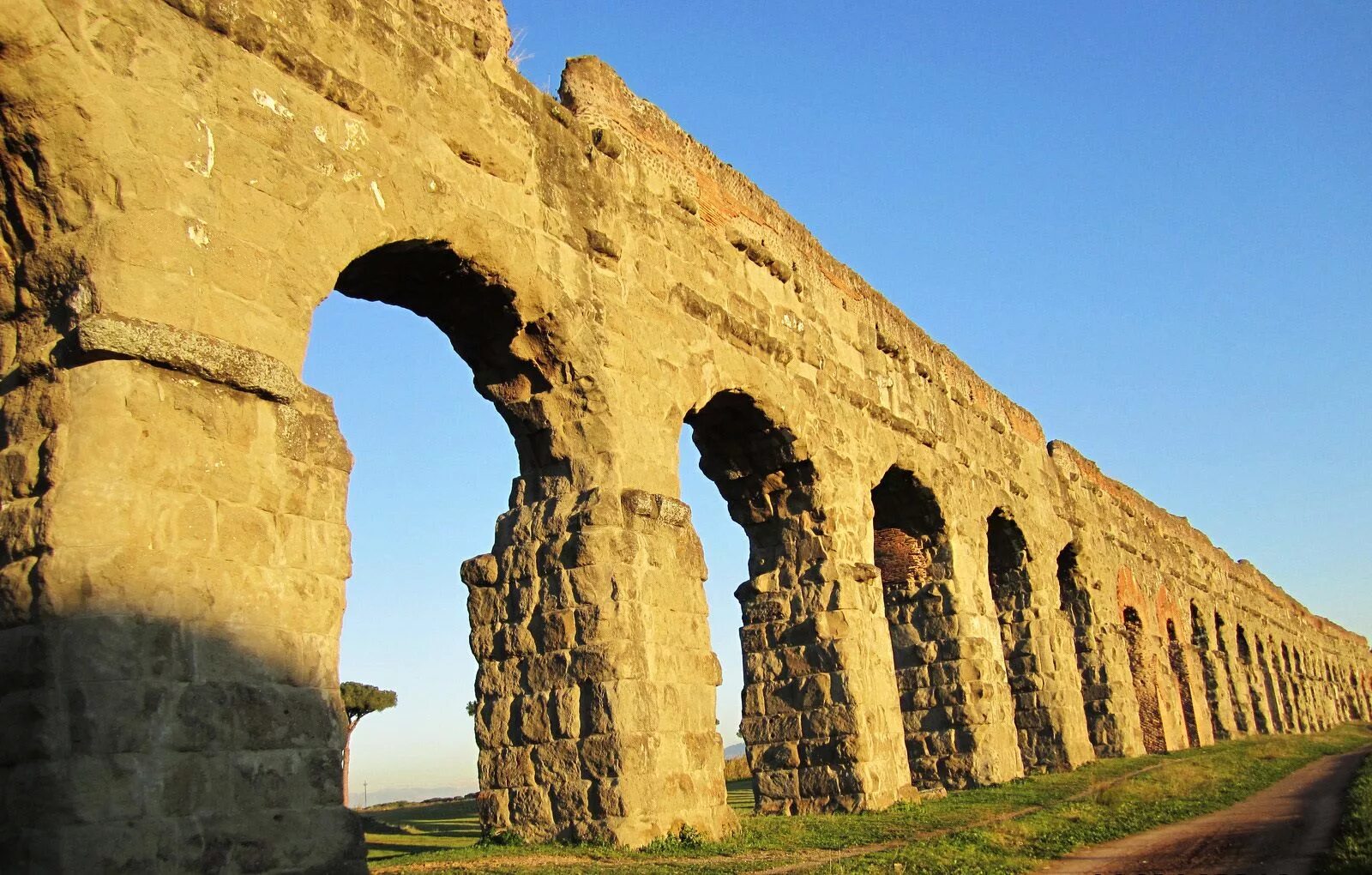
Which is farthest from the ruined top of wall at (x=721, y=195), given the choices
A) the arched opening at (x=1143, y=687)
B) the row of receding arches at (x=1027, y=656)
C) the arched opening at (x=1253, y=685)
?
the arched opening at (x=1253, y=685)

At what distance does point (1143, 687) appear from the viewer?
2092 cm

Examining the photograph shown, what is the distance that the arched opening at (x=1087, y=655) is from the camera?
1795 centimetres

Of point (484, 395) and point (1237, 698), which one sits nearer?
point (484, 395)

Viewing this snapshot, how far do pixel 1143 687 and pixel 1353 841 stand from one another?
1561 cm

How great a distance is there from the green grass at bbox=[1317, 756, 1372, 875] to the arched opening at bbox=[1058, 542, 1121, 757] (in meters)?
8.57

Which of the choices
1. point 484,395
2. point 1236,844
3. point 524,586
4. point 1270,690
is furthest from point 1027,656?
point 1270,690

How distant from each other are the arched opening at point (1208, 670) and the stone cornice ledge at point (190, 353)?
23.9m

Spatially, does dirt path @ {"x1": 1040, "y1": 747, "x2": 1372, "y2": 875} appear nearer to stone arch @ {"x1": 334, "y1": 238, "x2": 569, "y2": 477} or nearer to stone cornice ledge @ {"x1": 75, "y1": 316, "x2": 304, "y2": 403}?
stone arch @ {"x1": 334, "y1": 238, "x2": 569, "y2": 477}

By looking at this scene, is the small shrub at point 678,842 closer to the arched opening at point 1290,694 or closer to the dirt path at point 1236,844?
the dirt path at point 1236,844

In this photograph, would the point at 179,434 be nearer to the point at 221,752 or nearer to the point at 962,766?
the point at 221,752

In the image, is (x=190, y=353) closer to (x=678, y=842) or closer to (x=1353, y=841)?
(x=678, y=842)

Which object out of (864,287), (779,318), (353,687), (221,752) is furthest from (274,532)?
(353,687)

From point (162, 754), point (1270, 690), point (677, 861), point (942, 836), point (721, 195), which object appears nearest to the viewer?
point (162, 754)

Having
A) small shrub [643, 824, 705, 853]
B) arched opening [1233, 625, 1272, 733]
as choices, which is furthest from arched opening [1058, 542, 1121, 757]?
arched opening [1233, 625, 1272, 733]
